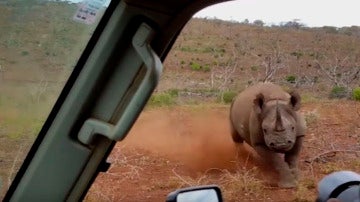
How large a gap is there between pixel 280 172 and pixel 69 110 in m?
5.47

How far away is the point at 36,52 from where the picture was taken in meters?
1.66

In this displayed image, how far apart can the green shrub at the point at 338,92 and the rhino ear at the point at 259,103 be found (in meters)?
2.31

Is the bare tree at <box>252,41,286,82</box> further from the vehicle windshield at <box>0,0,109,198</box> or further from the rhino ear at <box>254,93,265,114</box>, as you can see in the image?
the vehicle windshield at <box>0,0,109,198</box>

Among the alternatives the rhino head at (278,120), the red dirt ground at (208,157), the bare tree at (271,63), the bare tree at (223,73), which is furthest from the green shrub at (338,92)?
the rhino head at (278,120)

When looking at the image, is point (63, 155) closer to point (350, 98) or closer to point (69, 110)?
point (69, 110)

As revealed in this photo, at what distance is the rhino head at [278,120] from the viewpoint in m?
6.44

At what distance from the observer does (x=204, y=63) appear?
10148 mm

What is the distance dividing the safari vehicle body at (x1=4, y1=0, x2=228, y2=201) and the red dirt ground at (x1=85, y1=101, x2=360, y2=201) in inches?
155

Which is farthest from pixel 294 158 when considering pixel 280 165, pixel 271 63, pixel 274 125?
pixel 271 63

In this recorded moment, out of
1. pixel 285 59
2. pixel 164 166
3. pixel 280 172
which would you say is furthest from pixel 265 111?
pixel 285 59

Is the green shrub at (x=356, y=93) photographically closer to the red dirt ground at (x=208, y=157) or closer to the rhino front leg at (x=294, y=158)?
the red dirt ground at (x=208, y=157)

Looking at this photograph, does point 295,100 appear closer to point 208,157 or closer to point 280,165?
point 280,165

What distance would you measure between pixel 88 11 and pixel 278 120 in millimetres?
4973

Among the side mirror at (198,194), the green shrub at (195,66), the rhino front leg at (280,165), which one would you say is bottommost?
the green shrub at (195,66)
